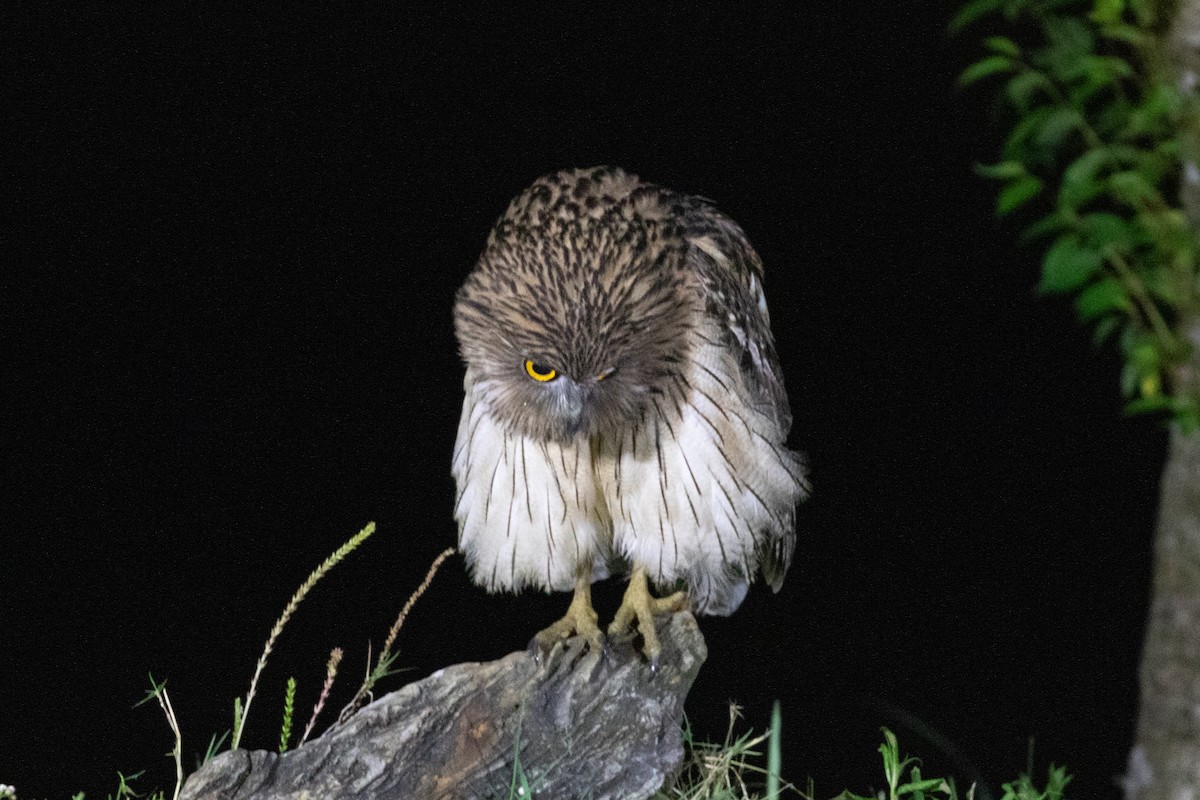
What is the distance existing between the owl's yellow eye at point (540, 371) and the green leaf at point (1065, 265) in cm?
99

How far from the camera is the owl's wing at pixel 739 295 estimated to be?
8.34 feet

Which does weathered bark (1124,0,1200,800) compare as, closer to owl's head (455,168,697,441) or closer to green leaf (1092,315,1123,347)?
green leaf (1092,315,1123,347)

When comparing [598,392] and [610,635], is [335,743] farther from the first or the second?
[598,392]

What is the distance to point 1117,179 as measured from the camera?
144cm

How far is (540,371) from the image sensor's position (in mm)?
2277

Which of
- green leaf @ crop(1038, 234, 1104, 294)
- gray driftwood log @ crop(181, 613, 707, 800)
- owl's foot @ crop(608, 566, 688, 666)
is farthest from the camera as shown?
owl's foot @ crop(608, 566, 688, 666)

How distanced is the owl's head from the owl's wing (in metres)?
0.08

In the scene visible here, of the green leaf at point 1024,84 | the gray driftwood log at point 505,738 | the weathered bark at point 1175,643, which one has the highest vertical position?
the green leaf at point 1024,84

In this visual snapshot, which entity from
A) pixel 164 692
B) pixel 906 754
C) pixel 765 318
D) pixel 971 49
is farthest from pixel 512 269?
pixel 906 754

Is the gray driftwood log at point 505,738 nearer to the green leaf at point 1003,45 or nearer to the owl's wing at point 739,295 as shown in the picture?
the owl's wing at point 739,295

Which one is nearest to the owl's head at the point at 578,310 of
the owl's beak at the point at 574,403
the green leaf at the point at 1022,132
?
the owl's beak at the point at 574,403

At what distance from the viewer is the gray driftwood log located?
2.41m

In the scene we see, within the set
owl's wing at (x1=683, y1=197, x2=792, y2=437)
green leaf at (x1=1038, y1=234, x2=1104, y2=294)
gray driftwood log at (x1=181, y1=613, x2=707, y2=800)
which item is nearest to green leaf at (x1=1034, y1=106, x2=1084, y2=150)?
green leaf at (x1=1038, y1=234, x2=1104, y2=294)

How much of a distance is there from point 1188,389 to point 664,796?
1472mm
